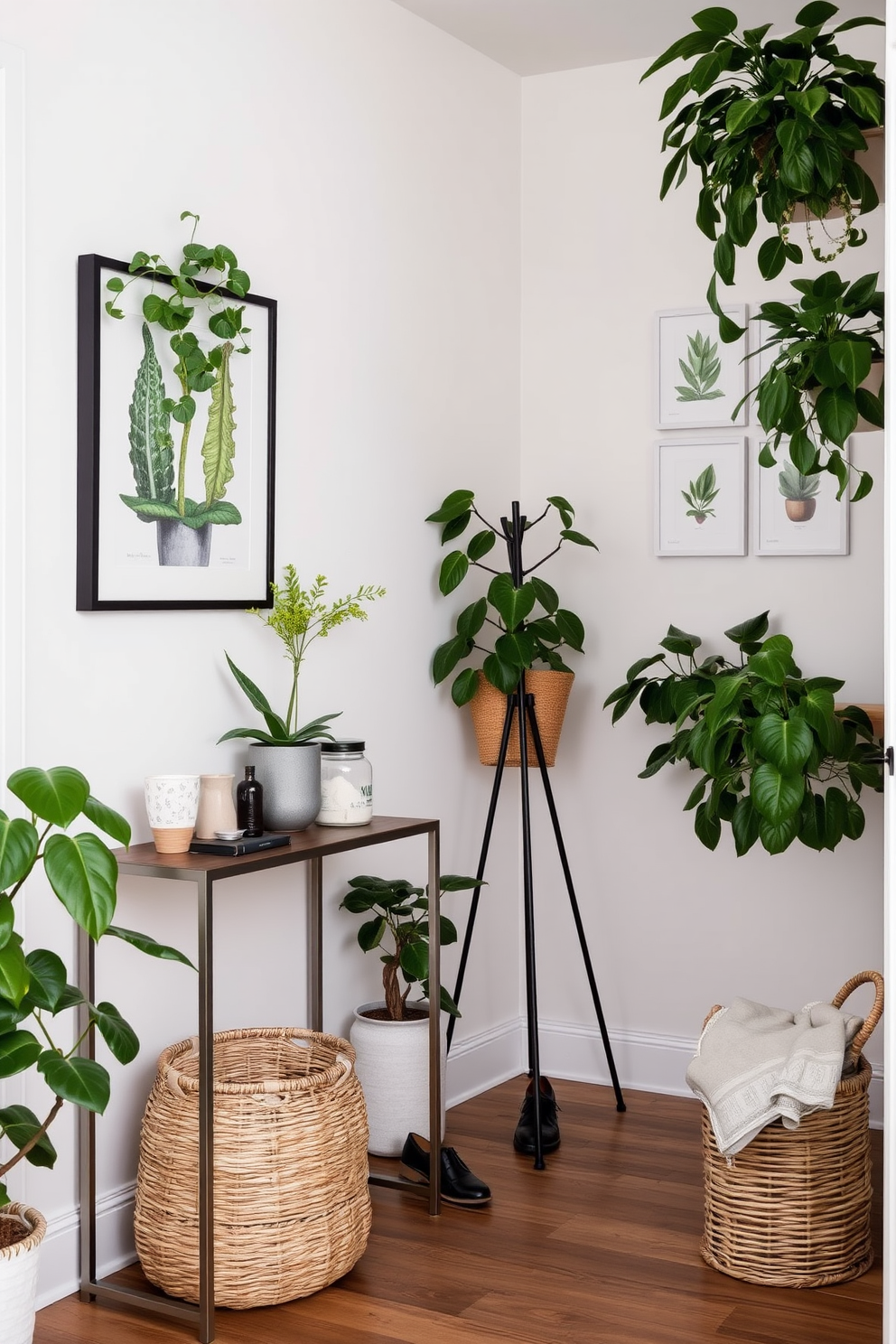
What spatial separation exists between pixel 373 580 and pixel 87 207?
1191 millimetres

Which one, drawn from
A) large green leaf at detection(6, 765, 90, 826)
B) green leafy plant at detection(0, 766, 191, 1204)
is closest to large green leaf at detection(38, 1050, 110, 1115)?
green leafy plant at detection(0, 766, 191, 1204)

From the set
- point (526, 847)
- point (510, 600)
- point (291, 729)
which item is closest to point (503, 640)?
point (510, 600)

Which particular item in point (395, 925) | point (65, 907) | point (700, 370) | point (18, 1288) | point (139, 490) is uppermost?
point (700, 370)

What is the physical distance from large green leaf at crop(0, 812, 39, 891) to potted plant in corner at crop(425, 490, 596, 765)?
5.87 ft

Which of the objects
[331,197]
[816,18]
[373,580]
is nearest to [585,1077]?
[373,580]

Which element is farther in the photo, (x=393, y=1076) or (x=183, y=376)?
(x=393, y=1076)

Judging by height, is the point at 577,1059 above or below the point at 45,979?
below

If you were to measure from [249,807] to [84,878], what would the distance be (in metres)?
0.82

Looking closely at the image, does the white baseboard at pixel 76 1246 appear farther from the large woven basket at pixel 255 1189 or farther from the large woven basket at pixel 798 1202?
the large woven basket at pixel 798 1202

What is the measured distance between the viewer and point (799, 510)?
3.77 metres

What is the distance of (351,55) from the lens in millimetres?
3414

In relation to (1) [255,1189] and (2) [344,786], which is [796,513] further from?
(1) [255,1189]

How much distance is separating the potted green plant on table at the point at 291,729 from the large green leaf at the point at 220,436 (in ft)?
0.81

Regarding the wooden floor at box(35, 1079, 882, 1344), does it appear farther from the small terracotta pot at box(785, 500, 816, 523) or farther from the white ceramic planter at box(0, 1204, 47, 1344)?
the small terracotta pot at box(785, 500, 816, 523)
